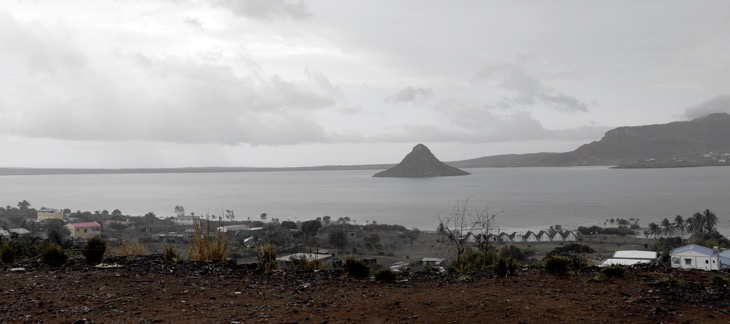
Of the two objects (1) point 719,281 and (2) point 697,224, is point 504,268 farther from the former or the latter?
(2) point 697,224

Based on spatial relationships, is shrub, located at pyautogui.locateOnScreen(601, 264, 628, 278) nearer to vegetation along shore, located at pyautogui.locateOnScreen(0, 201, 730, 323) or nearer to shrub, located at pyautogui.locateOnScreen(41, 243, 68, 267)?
vegetation along shore, located at pyautogui.locateOnScreen(0, 201, 730, 323)

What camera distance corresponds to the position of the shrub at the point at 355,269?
6.51m

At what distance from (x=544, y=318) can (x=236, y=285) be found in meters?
3.38

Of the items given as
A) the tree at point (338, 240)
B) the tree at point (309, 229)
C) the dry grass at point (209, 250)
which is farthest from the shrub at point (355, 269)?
the tree at point (309, 229)

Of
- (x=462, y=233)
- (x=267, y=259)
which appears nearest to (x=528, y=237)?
(x=462, y=233)

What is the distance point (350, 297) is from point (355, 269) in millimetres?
1085

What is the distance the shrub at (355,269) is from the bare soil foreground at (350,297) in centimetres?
20

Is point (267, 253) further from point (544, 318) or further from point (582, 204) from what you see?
point (582, 204)

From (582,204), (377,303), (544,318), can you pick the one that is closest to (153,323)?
(377,303)

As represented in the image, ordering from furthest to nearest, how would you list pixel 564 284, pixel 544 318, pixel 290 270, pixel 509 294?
pixel 290 270
pixel 564 284
pixel 509 294
pixel 544 318

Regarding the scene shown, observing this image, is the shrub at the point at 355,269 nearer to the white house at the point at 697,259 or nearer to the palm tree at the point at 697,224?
the white house at the point at 697,259

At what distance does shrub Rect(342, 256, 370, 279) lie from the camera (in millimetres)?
6508

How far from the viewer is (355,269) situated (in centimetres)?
651

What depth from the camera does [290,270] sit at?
23.3 feet
